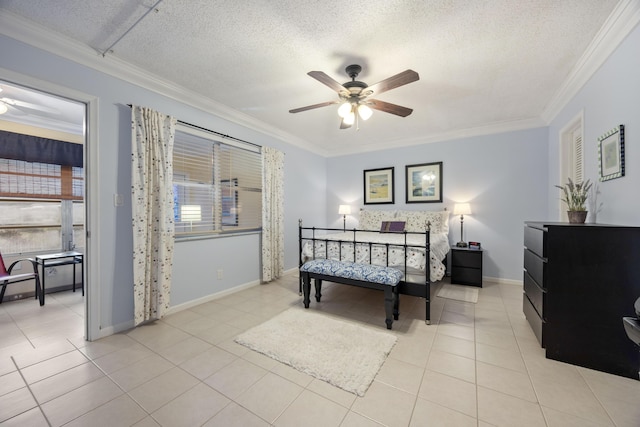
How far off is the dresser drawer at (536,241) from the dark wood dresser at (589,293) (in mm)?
14

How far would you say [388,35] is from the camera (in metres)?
1.99

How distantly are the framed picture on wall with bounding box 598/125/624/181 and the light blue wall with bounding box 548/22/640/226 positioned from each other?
0.14 feet

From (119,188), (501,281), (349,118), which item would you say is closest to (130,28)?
(119,188)

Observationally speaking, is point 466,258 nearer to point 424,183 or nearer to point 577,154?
point 424,183

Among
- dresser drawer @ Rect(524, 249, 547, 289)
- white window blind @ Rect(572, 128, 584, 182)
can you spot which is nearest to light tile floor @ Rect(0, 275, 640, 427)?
dresser drawer @ Rect(524, 249, 547, 289)

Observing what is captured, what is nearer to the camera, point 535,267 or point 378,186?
point 535,267

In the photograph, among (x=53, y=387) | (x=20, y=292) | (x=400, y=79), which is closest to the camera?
(x=53, y=387)

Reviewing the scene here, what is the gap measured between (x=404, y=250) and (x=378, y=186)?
2.52 metres

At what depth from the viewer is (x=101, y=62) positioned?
7.51 feet

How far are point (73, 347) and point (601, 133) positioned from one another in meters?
5.06

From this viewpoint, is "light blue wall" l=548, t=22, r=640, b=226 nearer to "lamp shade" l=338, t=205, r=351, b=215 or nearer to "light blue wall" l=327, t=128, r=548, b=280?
"light blue wall" l=327, t=128, r=548, b=280

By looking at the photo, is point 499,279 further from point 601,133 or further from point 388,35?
point 388,35

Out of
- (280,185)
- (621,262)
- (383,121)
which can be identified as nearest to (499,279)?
(621,262)

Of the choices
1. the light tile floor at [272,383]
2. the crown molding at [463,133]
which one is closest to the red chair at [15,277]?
the light tile floor at [272,383]
